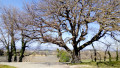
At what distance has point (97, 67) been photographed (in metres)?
9.23

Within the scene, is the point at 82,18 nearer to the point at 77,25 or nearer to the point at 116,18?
the point at 77,25

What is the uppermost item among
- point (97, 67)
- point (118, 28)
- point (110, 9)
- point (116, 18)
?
point (110, 9)

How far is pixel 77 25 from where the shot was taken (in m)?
11.4

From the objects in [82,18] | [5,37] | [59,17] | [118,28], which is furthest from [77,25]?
[5,37]

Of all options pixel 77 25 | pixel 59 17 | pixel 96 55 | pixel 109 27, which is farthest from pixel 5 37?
pixel 109 27

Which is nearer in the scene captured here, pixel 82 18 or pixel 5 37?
pixel 82 18

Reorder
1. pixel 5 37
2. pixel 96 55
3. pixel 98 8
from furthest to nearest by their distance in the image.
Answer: pixel 5 37
pixel 96 55
pixel 98 8

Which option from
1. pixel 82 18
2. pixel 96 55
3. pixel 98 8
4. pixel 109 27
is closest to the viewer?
pixel 109 27

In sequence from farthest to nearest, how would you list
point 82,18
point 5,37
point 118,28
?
point 5,37
point 82,18
point 118,28

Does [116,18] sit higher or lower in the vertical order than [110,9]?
lower

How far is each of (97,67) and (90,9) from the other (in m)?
5.10

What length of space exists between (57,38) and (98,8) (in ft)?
14.7

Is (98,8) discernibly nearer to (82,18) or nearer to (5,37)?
(82,18)

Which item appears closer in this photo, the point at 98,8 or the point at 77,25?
the point at 98,8
